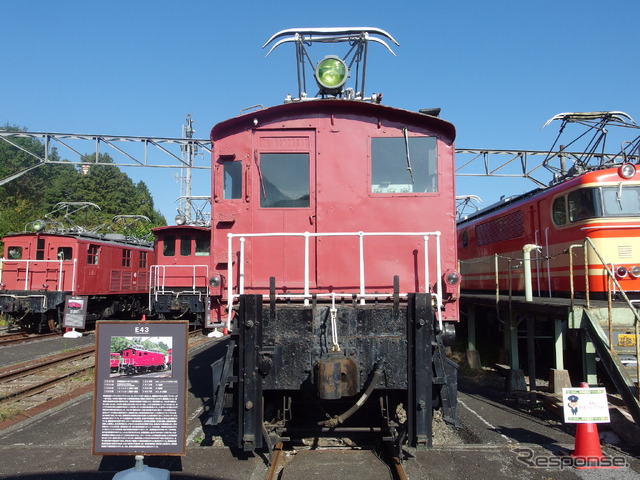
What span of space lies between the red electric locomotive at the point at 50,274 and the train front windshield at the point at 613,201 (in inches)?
616

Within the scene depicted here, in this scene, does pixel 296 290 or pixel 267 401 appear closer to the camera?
pixel 267 401

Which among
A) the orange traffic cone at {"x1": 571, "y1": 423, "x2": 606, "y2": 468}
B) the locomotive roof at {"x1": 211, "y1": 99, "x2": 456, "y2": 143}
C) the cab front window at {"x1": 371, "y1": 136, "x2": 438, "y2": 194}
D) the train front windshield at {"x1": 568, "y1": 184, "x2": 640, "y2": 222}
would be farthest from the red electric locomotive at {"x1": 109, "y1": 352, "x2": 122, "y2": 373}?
the train front windshield at {"x1": 568, "y1": 184, "x2": 640, "y2": 222}

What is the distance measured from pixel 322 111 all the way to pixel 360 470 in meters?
4.13

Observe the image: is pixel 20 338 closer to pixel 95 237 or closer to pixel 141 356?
pixel 95 237

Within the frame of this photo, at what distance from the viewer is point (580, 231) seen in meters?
8.65

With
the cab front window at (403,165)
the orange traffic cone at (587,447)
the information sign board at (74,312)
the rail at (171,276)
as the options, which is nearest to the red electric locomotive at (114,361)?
the cab front window at (403,165)

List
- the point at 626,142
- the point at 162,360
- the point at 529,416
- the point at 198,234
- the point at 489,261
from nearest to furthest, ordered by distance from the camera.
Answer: the point at 162,360
the point at 529,416
the point at 626,142
the point at 489,261
the point at 198,234

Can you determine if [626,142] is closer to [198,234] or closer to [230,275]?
[230,275]

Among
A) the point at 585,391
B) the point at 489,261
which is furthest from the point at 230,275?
the point at 489,261

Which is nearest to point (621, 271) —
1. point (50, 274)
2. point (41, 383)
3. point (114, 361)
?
point (114, 361)

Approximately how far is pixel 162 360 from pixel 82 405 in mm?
4635

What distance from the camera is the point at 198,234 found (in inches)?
747

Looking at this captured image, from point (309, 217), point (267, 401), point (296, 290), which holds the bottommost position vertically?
point (267, 401)

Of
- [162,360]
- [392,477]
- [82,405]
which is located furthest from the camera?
[82,405]
